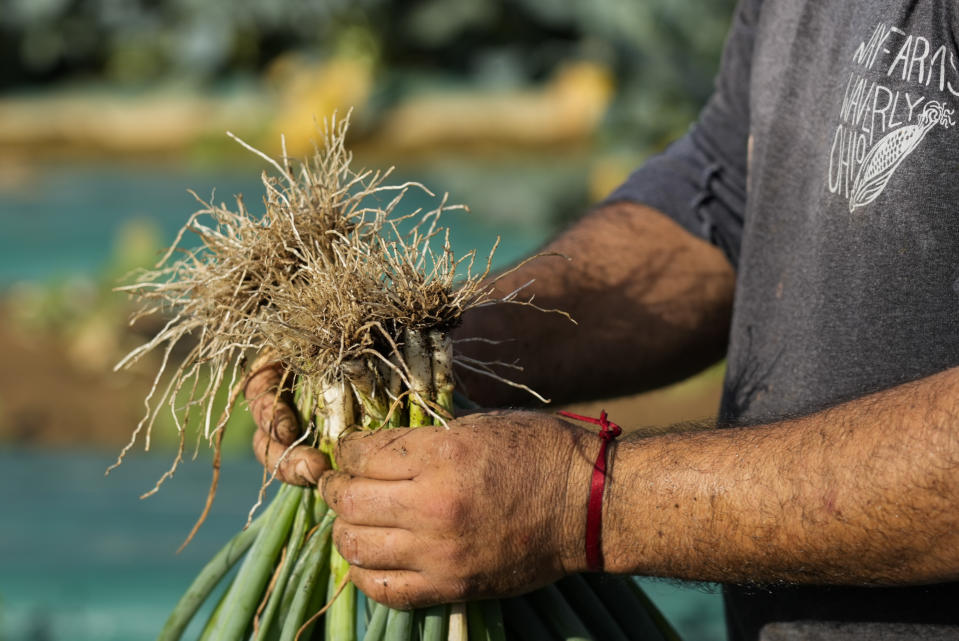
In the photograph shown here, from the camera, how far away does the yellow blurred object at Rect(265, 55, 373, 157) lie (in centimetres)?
665

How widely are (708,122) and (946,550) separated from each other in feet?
3.42

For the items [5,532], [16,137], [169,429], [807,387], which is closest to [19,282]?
[16,137]

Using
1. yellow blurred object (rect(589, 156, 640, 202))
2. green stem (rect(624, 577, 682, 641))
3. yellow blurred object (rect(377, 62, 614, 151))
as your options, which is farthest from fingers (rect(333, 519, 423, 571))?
yellow blurred object (rect(377, 62, 614, 151))

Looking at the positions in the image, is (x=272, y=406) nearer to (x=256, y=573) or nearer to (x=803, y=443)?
(x=256, y=573)

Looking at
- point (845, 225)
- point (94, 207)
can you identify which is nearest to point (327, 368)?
point (845, 225)

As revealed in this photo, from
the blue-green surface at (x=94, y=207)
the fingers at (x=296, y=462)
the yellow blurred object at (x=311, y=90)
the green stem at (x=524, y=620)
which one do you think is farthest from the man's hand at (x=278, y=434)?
the yellow blurred object at (x=311, y=90)

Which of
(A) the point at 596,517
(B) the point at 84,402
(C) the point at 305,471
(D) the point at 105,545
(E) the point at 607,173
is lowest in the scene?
(A) the point at 596,517

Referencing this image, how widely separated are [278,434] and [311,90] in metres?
5.71

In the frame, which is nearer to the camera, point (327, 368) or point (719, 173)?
point (327, 368)

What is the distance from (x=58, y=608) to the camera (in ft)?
10.5

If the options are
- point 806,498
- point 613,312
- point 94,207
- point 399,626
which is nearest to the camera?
point 806,498

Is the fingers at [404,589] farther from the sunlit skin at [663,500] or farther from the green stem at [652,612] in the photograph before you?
the green stem at [652,612]

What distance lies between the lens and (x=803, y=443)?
1180 mm

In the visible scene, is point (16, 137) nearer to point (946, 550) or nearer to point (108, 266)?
point (108, 266)
